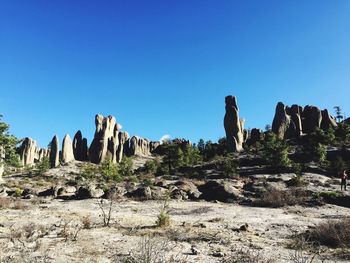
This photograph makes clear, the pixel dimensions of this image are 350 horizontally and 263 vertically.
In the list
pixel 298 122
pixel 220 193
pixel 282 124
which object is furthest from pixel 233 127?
pixel 220 193

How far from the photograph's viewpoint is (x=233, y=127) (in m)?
86.6

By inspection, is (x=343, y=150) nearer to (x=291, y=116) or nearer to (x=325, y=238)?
(x=291, y=116)

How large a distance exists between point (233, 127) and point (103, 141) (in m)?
39.8

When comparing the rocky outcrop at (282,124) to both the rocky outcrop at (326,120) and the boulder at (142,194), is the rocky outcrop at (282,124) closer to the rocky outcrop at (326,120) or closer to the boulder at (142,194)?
the rocky outcrop at (326,120)

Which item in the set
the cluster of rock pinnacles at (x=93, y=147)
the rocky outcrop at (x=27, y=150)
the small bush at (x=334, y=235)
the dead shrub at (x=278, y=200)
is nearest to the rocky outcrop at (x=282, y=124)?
the cluster of rock pinnacles at (x=93, y=147)

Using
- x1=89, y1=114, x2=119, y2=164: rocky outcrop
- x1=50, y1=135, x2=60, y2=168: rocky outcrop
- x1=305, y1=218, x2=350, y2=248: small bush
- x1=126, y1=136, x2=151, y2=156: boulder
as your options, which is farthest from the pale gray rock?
x1=305, y1=218, x2=350, y2=248: small bush

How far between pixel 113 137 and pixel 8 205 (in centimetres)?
8645

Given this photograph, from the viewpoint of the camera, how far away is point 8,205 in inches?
915

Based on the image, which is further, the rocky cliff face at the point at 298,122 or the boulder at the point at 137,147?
the boulder at the point at 137,147

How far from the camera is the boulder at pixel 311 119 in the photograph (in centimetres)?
8869

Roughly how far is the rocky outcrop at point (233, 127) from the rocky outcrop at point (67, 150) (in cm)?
4537

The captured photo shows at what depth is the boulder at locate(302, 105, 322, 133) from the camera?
3492 inches

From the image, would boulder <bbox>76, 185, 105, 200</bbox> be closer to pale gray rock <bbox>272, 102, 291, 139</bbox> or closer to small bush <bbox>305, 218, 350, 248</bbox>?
small bush <bbox>305, 218, 350, 248</bbox>

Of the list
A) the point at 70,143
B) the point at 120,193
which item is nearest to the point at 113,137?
the point at 70,143
